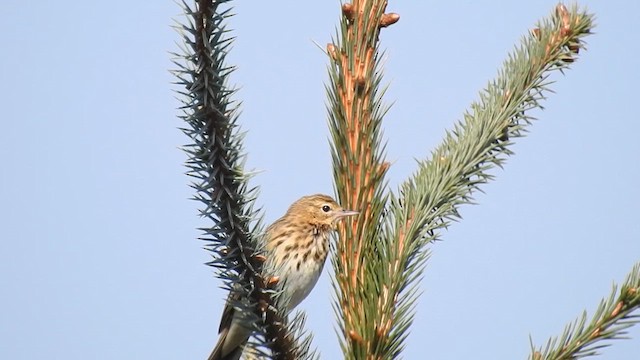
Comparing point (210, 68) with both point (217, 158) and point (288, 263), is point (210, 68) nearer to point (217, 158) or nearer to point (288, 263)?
point (217, 158)

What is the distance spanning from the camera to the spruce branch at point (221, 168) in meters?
1.82

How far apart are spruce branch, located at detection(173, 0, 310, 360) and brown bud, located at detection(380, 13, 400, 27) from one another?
1.02m

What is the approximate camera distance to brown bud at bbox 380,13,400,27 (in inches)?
110

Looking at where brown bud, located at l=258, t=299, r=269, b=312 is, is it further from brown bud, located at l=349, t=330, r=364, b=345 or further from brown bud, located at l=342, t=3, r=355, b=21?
brown bud, located at l=342, t=3, r=355, b=21

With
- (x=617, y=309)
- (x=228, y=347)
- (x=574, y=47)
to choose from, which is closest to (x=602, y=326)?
(x=617, y=309)

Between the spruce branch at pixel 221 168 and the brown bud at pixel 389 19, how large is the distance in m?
1.02

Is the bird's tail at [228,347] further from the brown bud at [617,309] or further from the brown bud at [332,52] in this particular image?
the brown bud at [617,309]

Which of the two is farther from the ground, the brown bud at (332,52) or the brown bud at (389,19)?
the brown bud at (389,19)

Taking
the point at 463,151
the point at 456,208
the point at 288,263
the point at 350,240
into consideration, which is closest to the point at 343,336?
the point at 350,240

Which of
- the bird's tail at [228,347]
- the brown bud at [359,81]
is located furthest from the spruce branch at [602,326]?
the bird's tail at [228,347]

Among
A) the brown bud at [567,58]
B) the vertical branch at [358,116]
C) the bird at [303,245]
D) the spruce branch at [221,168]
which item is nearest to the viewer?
the spruce branch at [221,168]

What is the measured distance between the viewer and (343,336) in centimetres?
244

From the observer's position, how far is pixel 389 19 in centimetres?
279

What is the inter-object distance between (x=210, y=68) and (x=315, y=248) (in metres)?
3.36
